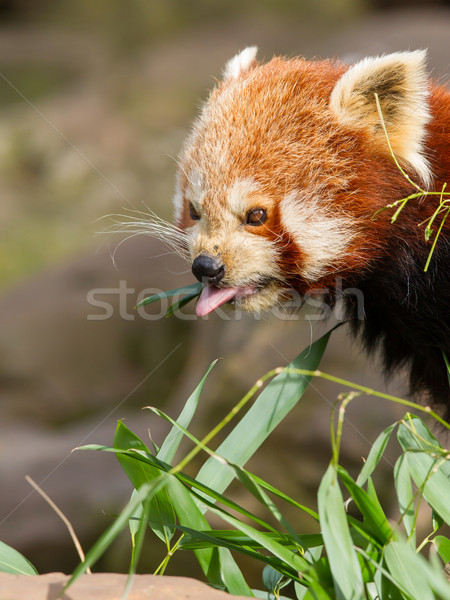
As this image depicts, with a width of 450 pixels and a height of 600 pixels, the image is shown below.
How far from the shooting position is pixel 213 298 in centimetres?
168

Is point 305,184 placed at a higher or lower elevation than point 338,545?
higher

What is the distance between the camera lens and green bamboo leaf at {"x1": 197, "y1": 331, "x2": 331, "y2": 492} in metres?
1.44

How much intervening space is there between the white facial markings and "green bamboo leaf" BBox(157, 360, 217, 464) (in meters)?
0.40

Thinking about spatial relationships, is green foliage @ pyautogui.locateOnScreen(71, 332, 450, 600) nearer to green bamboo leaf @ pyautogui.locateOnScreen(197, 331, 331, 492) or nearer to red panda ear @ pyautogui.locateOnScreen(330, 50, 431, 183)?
green bamboo leaf @ pyautogui.locateOnScreen(197, 331, 331, 492)

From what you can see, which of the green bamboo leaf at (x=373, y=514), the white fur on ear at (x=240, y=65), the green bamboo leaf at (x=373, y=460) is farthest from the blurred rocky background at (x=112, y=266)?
the green bamboo leaf at (x=373, y=514)

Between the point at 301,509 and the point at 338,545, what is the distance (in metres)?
0.28

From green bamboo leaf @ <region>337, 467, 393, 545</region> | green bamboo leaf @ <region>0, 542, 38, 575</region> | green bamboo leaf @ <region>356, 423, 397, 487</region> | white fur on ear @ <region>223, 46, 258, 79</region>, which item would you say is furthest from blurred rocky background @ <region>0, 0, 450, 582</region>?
green bamboo leaf @ <region>337, 467, 393, 545</region>

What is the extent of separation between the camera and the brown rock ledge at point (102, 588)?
1.10 m

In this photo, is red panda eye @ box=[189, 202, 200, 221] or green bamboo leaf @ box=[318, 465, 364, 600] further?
red panda eye @ box=[189, 202, 200, 221]

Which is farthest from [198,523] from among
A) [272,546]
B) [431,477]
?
[431,477]

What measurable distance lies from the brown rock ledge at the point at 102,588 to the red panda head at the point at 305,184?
2.19ft

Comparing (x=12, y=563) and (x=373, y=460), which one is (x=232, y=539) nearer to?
(x=373, y=460)

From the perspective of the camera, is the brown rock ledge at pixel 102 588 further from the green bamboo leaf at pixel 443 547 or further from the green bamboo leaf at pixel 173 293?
the green bamboo leaf at pixel 173 293

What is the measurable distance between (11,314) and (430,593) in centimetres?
392
